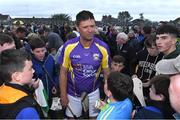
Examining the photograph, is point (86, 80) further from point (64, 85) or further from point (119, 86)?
point (119, 86)

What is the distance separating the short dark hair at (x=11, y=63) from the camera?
9.77 ft

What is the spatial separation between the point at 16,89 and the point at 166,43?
2.51m

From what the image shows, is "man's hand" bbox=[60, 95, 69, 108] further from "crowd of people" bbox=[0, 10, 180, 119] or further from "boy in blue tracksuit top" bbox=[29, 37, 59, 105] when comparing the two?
"boy in blue tracksuit top" bbox=[29, 37, 59, 105]

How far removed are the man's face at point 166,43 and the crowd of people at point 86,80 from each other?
1 cm

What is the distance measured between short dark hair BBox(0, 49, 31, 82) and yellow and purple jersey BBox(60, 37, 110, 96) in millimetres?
1548

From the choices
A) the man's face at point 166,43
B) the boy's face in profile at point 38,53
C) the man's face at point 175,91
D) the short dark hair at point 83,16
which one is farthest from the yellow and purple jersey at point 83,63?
the man's face at point 175,91

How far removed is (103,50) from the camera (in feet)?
15.1

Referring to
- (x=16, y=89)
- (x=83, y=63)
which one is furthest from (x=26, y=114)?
(x=83, y=63)

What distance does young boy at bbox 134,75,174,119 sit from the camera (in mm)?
3262

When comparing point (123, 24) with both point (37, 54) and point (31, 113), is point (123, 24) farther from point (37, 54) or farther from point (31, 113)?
point (31, 113)

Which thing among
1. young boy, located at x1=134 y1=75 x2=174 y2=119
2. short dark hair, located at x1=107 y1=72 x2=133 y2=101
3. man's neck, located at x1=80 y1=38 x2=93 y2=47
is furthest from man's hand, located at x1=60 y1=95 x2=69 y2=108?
young boy, located at x1=134 y1=75 x2=174 y2=119

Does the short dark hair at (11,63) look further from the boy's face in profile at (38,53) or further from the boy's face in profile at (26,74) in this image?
the boy's face in profile at (38,53)

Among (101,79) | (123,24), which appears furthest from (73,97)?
(123,24)

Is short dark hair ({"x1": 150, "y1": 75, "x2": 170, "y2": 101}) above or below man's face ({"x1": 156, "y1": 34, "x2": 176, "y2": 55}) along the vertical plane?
below
